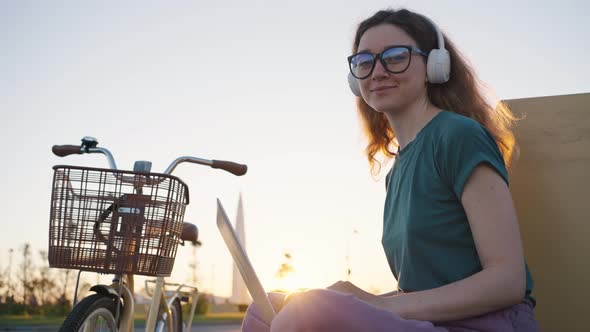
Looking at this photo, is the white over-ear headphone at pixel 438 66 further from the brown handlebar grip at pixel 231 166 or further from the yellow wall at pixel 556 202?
the brown handlebar grip at pixel 231 166

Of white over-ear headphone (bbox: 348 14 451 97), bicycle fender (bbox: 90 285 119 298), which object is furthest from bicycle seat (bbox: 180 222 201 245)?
white over-ear headphone (bbox: 348 14 451 97)

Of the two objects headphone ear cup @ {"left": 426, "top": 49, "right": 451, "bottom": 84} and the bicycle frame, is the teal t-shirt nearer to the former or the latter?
headphone ear cup @ {"left": 426, "top": 49, "right": 451, "bottom": 84}

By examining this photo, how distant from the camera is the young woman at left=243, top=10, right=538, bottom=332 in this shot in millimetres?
1931

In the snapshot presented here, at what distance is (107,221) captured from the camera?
11.4 feet

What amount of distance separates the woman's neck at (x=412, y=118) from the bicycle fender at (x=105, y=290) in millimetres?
1946

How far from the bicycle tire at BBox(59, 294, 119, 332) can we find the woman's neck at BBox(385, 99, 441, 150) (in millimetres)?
1844

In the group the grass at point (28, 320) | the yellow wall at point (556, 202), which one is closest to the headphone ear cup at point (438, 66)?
the yellow wall at point (556, 202)

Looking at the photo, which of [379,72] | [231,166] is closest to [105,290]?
[231,166]

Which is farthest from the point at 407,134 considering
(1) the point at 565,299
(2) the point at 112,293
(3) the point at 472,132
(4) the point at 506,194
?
(2) the point at 112,293

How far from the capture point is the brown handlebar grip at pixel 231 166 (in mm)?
4363

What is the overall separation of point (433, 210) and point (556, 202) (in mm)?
1220

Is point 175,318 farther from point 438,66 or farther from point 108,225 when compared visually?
point 438,66

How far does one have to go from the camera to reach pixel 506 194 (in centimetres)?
200

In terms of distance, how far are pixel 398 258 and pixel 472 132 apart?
0.50 m
